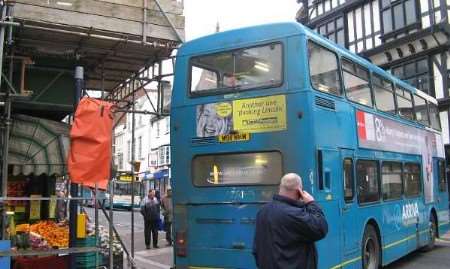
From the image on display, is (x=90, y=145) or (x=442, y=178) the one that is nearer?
(x=90, y=145)

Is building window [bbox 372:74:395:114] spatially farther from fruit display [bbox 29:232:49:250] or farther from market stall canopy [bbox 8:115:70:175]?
fruit display [bbox 29:232:49:250]

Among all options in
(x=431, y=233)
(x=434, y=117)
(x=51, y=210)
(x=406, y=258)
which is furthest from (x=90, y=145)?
(x=434, y=117)

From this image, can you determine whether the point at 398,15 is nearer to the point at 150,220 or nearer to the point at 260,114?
the point at 150,220

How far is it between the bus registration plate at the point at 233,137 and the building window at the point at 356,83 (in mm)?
2233

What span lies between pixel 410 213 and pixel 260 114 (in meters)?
6.06

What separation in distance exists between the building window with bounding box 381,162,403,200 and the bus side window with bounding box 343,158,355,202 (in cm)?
184

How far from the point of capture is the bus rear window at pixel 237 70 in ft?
26.2

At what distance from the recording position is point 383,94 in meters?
11.2

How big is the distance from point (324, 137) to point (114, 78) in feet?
20.1

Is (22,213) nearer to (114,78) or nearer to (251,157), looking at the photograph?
(114,78)

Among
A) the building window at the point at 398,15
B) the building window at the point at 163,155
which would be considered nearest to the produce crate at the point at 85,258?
the building window at the point at 398,15

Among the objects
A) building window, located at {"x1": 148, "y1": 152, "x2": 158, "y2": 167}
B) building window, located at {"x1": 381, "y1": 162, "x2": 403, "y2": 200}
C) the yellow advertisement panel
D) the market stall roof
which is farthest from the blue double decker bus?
building window, located at {"x1": 148, "y1": 152, "x2": 158, "y2": 167}

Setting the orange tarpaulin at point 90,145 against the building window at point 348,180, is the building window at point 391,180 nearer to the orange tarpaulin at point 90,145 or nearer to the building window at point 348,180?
the building window at point 348,180

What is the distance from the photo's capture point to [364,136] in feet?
31.6
